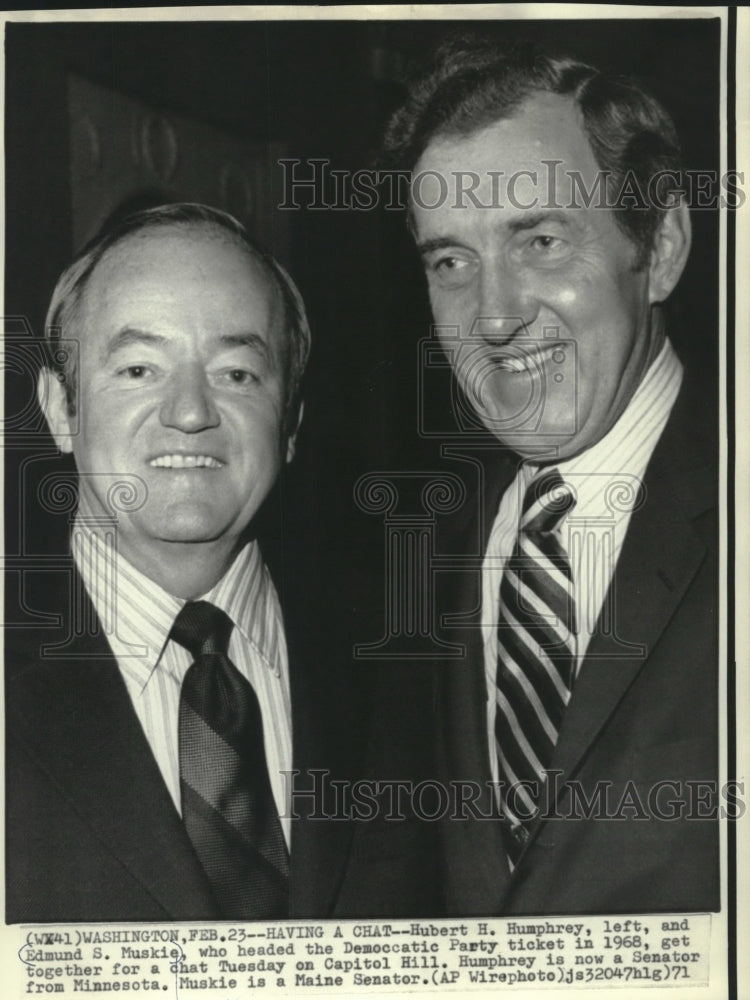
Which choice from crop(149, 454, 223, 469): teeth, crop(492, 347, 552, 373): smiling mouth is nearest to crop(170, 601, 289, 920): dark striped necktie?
crop(149, 454, 223, 469): teeth

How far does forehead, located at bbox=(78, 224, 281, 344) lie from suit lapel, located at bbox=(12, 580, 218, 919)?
46 centimetres

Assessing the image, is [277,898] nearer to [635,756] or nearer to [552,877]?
[552,877]

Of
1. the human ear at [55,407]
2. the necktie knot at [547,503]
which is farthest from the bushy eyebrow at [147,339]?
the necktie knot at [547,503]

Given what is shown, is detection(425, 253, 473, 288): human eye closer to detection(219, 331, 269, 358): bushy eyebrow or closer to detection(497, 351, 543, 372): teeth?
detection(497, 351, 543, 372): teeth

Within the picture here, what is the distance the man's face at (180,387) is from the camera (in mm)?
1474

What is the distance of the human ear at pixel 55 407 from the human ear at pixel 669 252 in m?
0.91

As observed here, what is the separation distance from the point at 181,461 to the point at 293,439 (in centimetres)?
17

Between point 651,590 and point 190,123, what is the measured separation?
1.00m

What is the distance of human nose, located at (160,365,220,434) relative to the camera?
1.47m

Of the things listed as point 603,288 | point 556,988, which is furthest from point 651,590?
point 556,988

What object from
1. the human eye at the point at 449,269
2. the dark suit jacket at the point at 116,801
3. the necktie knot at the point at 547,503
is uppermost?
the human eye at the point at 449,269
